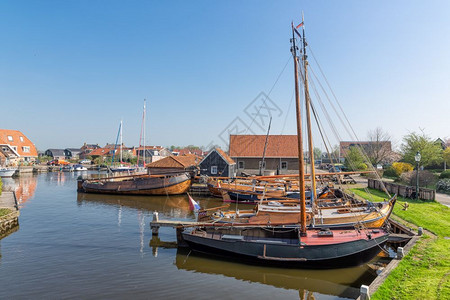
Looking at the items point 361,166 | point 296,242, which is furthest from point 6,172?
point 361,166

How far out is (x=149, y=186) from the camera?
35.8m

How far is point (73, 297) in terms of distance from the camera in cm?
1097

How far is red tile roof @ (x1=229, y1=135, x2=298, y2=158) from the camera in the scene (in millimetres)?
47125

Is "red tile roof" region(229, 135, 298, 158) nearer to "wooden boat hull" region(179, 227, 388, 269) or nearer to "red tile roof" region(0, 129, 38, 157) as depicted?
"wooden boat hull" region(179, 227, 388, 269)

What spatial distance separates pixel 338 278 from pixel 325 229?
2461mm

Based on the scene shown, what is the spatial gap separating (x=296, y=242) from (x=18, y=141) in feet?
276

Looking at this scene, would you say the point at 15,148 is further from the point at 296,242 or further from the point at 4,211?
the point at 296,242

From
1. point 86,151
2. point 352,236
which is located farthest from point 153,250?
point 86,151

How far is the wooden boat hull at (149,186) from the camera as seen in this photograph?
35.6 meters

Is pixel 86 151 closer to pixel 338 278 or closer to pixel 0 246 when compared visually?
pixel 0 246

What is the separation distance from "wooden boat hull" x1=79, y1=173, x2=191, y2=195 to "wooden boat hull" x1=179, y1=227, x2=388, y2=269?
21.4 m

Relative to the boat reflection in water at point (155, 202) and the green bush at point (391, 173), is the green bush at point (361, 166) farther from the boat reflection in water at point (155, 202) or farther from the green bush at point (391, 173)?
the boat reflection in water at point (155, 202)

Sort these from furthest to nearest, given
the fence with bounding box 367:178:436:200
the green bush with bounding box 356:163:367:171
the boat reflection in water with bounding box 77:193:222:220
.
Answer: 1. the green bush with bounding box 356:163:367:171
2. the boat reflection in water with bounding box 77:193:222:220
3. the fence with bounding box 367:178:436:200

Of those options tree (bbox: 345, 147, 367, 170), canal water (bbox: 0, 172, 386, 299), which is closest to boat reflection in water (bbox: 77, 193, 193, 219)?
canal water (bbox: 0, 172, 386, 299)
